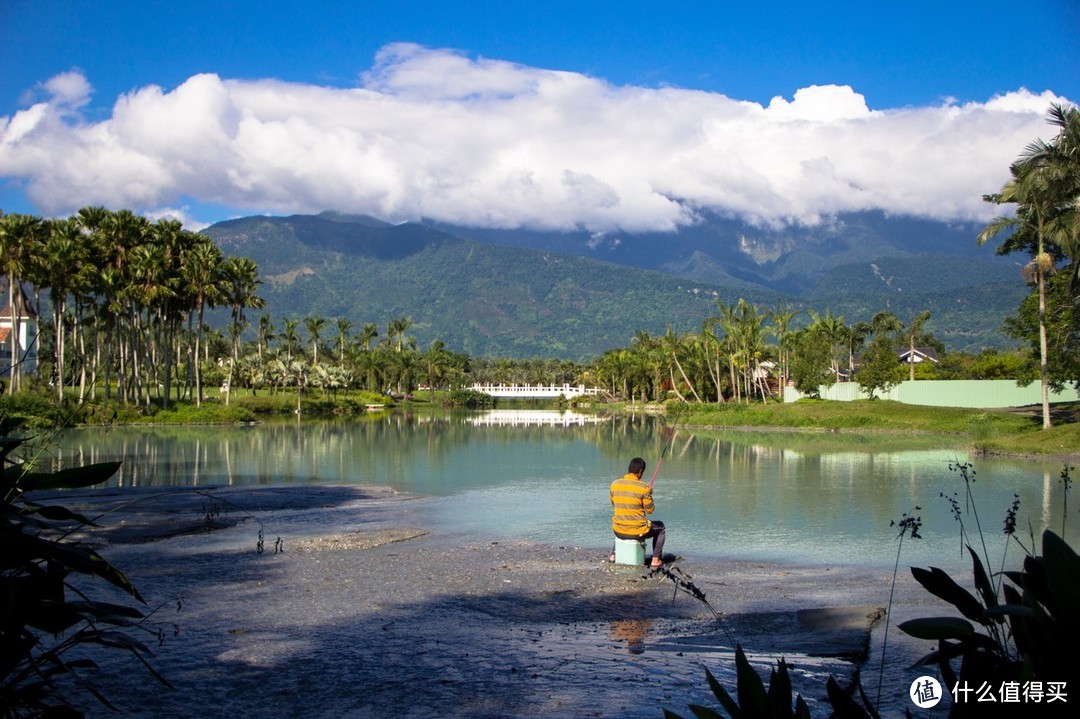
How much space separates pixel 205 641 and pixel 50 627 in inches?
246

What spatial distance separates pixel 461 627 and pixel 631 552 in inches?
192

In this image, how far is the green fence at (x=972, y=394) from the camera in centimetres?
5919

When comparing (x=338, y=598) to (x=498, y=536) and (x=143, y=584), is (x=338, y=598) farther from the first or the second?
(x=498, y=536)

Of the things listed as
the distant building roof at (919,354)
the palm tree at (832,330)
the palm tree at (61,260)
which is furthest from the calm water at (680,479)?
the distant building roof at (919,354)

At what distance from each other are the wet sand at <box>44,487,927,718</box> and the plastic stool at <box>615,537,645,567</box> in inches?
13.7

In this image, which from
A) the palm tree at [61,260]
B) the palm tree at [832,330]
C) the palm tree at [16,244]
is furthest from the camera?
the palm tree at [832,330]

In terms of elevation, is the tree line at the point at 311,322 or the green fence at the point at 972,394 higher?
the tree line at the point at 311,322

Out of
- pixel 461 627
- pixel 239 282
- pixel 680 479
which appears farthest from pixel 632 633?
pixel 239 282

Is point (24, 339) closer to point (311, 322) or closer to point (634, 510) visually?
point (634, 510)

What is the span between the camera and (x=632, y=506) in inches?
570

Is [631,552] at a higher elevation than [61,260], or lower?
lower

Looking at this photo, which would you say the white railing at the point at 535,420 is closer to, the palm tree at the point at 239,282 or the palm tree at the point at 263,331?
the palm tree at the point at 239,282

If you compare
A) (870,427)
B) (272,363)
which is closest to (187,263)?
(272,363)

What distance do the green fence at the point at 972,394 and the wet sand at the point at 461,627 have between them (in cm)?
5100
